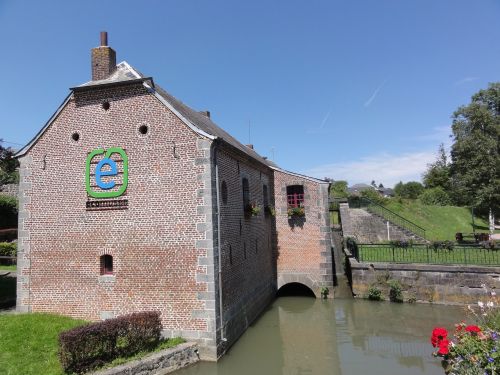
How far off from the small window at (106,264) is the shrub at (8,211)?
19418 mm

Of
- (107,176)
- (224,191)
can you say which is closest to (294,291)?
(224,191)

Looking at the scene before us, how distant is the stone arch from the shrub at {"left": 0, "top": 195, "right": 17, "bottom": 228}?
67.0ft

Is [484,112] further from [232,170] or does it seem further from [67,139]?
[67,139]

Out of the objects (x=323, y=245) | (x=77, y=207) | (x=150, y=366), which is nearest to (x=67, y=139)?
(x=77, y=207)

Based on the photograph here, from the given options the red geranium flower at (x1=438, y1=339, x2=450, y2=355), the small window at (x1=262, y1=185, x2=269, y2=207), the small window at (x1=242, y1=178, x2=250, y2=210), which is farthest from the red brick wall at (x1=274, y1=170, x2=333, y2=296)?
the red geranium flower at (x1=438, y1=339, x2=450, y2=355)

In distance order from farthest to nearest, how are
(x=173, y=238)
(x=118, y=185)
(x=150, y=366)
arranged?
(x=118, y=185), (x=173, y=238), (x=150, y=366)

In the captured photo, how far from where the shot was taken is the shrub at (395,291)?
14.4 m

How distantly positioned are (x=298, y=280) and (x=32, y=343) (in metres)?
10.7

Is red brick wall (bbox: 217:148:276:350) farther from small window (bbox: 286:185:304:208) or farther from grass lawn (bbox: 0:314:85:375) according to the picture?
grass lawn (bbox: 0:314:85:375)

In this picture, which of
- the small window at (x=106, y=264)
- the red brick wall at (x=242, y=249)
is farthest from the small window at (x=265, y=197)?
the small window at (x=106, y=264)

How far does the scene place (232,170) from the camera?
Result: 11250 millimetres

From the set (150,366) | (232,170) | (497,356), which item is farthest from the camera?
(232,170)

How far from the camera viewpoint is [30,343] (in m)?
8.20

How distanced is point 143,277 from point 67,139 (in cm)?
477
